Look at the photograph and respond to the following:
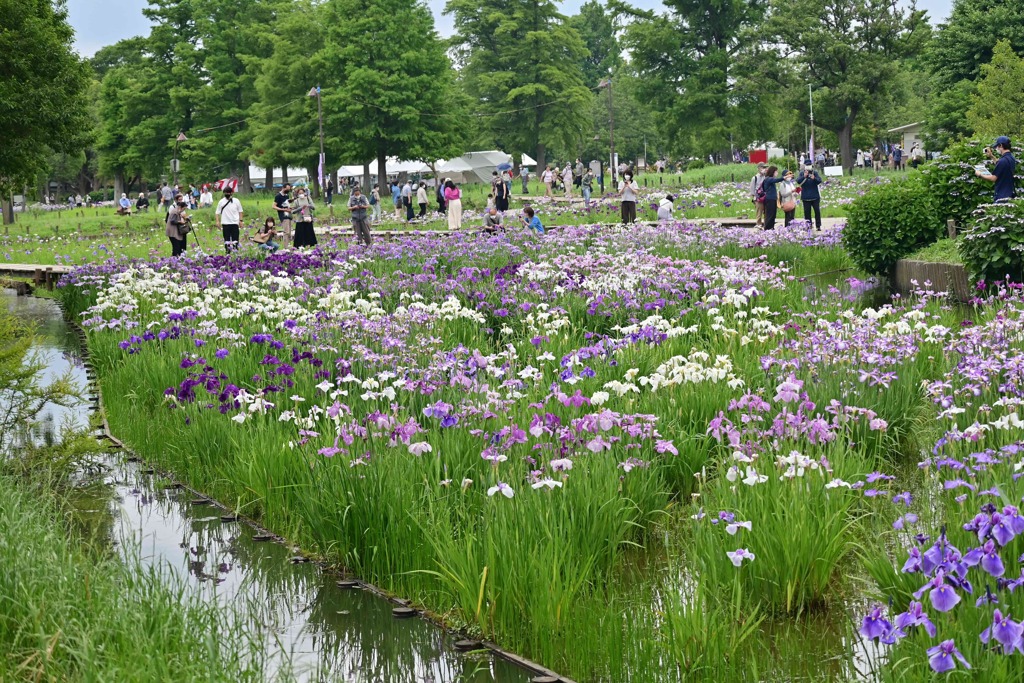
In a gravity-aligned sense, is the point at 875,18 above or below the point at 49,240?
above

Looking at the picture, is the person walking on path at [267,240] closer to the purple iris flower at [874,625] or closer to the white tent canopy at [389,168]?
the purple iris flower at [874,625]

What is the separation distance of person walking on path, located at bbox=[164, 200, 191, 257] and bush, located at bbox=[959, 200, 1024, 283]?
613 inches

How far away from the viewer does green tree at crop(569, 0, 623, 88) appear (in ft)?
403

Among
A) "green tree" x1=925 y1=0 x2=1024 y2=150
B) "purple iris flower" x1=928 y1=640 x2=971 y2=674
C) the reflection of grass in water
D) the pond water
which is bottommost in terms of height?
the pond water

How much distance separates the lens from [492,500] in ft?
17.5

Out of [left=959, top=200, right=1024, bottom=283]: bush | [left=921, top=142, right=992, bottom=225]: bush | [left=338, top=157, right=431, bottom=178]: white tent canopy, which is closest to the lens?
[left=959, top=200, right=1024, bottom=283]: bush

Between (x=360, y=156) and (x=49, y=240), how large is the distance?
75.6 feet

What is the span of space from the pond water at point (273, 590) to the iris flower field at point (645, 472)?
19 centimetres

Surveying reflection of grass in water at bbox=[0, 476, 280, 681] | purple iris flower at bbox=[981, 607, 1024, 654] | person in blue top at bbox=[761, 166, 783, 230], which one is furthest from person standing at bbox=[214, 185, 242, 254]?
purple iris flower at bbox=[981, 607, 1024, 654]

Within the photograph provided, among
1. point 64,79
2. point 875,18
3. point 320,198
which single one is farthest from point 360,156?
point 64,79

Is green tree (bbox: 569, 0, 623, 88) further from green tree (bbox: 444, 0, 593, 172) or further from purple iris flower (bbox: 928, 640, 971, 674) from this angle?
purple iris flower (bbox: 928, 640, 971, 674)

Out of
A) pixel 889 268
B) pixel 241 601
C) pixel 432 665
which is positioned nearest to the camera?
pixel 432 665

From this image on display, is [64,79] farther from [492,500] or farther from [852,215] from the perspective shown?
[492,500]

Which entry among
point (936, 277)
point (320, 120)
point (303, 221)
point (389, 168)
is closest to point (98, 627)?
point (936, 277)
